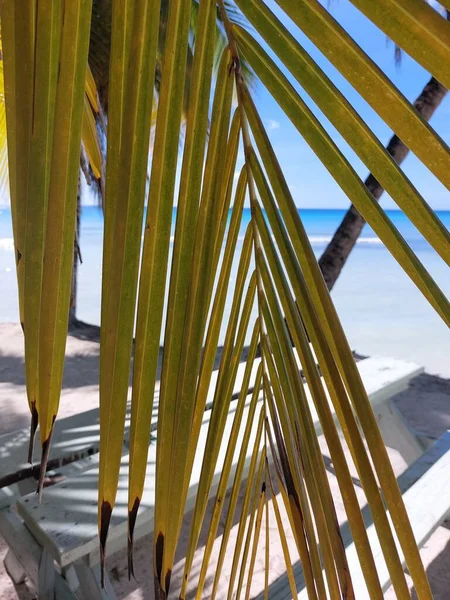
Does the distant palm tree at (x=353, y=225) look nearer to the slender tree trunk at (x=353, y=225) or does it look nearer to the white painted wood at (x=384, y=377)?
the slender tree trunk at (x=353, y=225)

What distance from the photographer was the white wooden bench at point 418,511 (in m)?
0.98

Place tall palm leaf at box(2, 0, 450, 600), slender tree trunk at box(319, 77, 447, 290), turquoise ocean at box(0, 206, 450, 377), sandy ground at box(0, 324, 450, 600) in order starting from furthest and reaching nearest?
turquoise ocean at box(0, 206, 450, 377) < slender tree trunk at box(319, 77, 447, 290) < sandy ground at box(0, 324, 450, 600) < tall palm leaf at box(2, 0, 450, 600)

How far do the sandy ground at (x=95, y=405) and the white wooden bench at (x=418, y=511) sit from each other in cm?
30

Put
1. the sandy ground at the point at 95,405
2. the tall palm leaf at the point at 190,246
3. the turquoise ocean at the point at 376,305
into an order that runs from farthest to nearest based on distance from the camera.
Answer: the turquoise ocean at the point at 376,305, the sandy ground at the point at 95,405, the tall palm leaf at the point at 190,246

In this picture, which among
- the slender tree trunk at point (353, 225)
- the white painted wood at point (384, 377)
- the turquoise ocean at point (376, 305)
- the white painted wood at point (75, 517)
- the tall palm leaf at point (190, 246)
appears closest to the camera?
the tall palm leaf at point (190, 246)

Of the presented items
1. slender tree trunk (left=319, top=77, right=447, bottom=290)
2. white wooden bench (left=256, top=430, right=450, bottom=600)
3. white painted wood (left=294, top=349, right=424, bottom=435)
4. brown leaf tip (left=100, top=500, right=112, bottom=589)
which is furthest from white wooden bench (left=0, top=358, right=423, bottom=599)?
slender tree trunk (left=319, top=77, right=447, bottom=290)

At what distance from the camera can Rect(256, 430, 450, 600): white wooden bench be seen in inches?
38.4

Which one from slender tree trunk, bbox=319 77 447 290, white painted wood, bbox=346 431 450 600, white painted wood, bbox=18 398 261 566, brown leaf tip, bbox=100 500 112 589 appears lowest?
white painted wood, bbox=346 431 450 600

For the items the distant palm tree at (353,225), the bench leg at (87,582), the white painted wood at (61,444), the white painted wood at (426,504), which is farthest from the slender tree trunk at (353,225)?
the bench leg at (87,582)

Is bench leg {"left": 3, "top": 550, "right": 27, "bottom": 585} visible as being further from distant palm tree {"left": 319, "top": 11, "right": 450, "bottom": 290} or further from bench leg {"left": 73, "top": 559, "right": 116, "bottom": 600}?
distant palm tree {"left": 319, "top": 11, "right": 450, "bottom": 290}

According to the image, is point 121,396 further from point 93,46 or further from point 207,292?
point 93,46

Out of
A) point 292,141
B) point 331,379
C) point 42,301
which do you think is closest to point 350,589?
point 331,379

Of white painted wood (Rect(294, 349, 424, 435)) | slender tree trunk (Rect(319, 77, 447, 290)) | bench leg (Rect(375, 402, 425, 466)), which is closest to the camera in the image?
white painted wood (Rect(294, 349, 424, 435))

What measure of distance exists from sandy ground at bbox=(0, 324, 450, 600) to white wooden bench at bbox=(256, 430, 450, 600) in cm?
30
